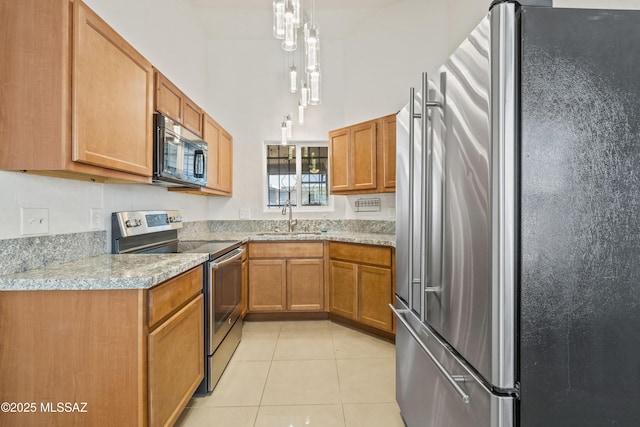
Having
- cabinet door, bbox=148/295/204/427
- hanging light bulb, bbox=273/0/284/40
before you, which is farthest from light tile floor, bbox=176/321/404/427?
hanging light bulb, bbox=273/0/284/40

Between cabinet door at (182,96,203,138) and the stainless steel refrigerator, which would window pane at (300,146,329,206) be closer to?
cabinet door at (182,96,203,138)

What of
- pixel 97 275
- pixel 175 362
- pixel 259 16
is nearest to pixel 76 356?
pixel 97 275

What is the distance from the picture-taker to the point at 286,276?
129 inches

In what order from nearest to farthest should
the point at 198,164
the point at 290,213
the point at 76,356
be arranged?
the point at 76,356 < the point at 198,164 < the point at 290,213

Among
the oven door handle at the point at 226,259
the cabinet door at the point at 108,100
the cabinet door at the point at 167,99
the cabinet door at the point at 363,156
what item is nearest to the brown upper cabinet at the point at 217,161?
the cabinet door at the point at 167,99

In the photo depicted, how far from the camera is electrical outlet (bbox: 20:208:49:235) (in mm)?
1387

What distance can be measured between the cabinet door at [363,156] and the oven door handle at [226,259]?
56.4 inches

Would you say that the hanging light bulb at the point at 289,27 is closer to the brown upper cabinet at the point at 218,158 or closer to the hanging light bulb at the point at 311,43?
the hanging light bulb at the point at 311,43

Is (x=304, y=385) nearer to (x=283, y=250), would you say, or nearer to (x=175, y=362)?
(x=175, y=362)

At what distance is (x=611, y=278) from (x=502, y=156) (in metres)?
0.46

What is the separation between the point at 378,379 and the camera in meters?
2.18

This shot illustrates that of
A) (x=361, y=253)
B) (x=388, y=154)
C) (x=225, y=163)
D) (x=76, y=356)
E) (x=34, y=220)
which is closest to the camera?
(x=76, y=356)

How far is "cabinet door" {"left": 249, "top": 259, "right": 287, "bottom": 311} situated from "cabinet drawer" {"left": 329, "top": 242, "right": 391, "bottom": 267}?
1.81 feet

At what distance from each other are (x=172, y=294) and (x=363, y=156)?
91.8 inches
